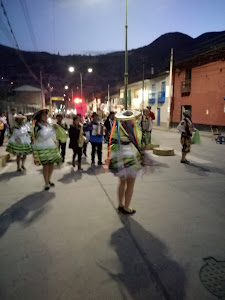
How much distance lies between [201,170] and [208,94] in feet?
59.1

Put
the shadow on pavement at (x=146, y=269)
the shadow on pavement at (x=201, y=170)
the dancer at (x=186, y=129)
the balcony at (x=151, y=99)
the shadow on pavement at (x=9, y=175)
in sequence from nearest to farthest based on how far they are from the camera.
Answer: the shadow on pavement at (x=146, y=269) < the shadow on pavement at (x=9, y=175) < the shadow on pavement at (x=201, y=170) < the dancer at (x=186, y=129) < the balcony at (x=151, y=99)

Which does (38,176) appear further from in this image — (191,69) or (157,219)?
(191,69)

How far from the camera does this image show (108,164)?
4484 millimetres

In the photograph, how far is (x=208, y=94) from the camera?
2327cm

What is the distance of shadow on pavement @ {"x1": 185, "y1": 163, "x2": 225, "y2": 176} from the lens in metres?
7.11

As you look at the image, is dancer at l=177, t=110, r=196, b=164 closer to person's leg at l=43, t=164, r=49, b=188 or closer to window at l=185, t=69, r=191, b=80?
person's leg at l=43, t=164, r=49, b=188

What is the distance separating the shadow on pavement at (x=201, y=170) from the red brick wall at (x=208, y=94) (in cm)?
1517

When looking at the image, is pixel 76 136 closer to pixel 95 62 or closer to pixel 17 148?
pixel 17 148

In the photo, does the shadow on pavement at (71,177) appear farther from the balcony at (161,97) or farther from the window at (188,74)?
the balcony at (161,97)

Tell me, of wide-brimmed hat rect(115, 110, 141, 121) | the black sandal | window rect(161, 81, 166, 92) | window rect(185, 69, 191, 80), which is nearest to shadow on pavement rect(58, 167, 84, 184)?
the black sandal

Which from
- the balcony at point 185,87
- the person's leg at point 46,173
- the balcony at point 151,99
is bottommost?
the person's leg at point 46,173

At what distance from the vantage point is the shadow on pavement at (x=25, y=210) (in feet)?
13.3

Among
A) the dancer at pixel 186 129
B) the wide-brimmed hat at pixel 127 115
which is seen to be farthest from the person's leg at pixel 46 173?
the dancer at pixel 186 129

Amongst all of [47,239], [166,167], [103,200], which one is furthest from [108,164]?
[166,167]
